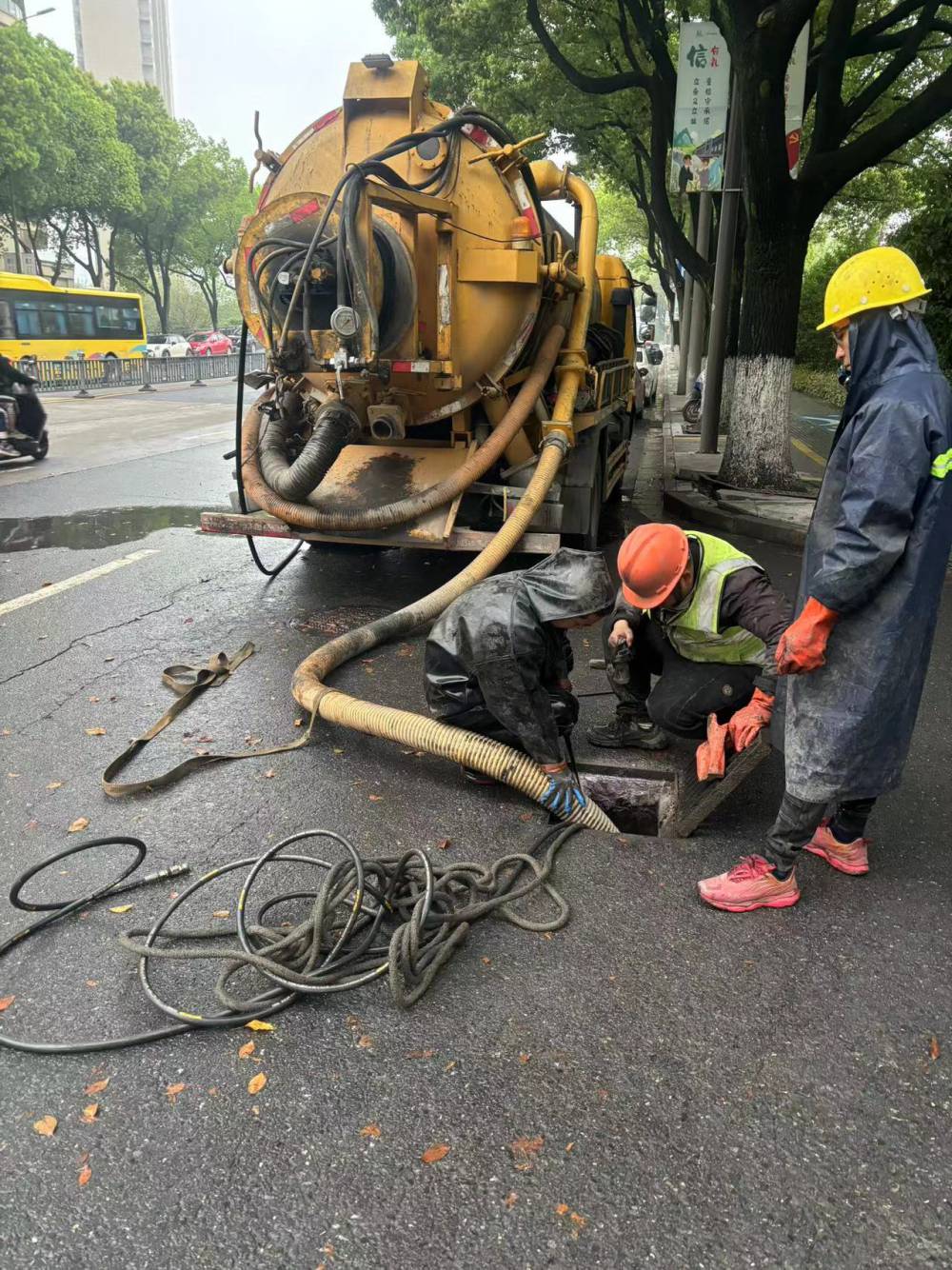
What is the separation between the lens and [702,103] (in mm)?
9828

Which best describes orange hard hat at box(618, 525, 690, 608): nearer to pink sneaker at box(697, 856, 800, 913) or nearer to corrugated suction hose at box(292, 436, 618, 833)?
corrugated suction hose at box(292, 436, 618, 833)

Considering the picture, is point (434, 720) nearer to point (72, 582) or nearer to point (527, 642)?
point (527, 642)

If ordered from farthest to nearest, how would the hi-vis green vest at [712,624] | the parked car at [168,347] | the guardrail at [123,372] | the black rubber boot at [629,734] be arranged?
the parked car at [168,347], the guardrail at [123,372], the black rubber boot at [629,734], the hi-vis green vest at [712,624]

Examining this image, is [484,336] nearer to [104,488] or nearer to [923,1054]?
[923,1054]

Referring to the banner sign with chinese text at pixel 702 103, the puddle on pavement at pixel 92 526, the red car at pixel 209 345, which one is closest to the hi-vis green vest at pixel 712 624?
the puddle on pavement at pixel 92 526

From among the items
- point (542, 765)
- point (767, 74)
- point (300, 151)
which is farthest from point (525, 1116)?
point (767, 74)

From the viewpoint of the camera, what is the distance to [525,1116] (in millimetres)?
2055

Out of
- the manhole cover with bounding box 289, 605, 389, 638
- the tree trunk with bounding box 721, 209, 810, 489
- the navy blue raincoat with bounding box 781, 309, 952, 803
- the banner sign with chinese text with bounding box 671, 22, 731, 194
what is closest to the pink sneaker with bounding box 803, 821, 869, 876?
the navy blue raincoat with bounding box 781, 309, 952, 803

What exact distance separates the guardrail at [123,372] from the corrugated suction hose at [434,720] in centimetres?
1676

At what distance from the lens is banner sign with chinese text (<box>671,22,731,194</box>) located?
970 cm

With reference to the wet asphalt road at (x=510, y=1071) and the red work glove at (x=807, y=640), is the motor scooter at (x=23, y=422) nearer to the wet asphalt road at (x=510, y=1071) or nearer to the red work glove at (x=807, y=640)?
the wet asphalt road at (x=510, y=1071)

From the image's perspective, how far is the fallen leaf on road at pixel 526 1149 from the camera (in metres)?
1.93

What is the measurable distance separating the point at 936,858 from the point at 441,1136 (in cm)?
204

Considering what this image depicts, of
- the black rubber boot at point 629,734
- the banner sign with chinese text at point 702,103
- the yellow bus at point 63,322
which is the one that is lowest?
the black rubber boot at point 629,734
